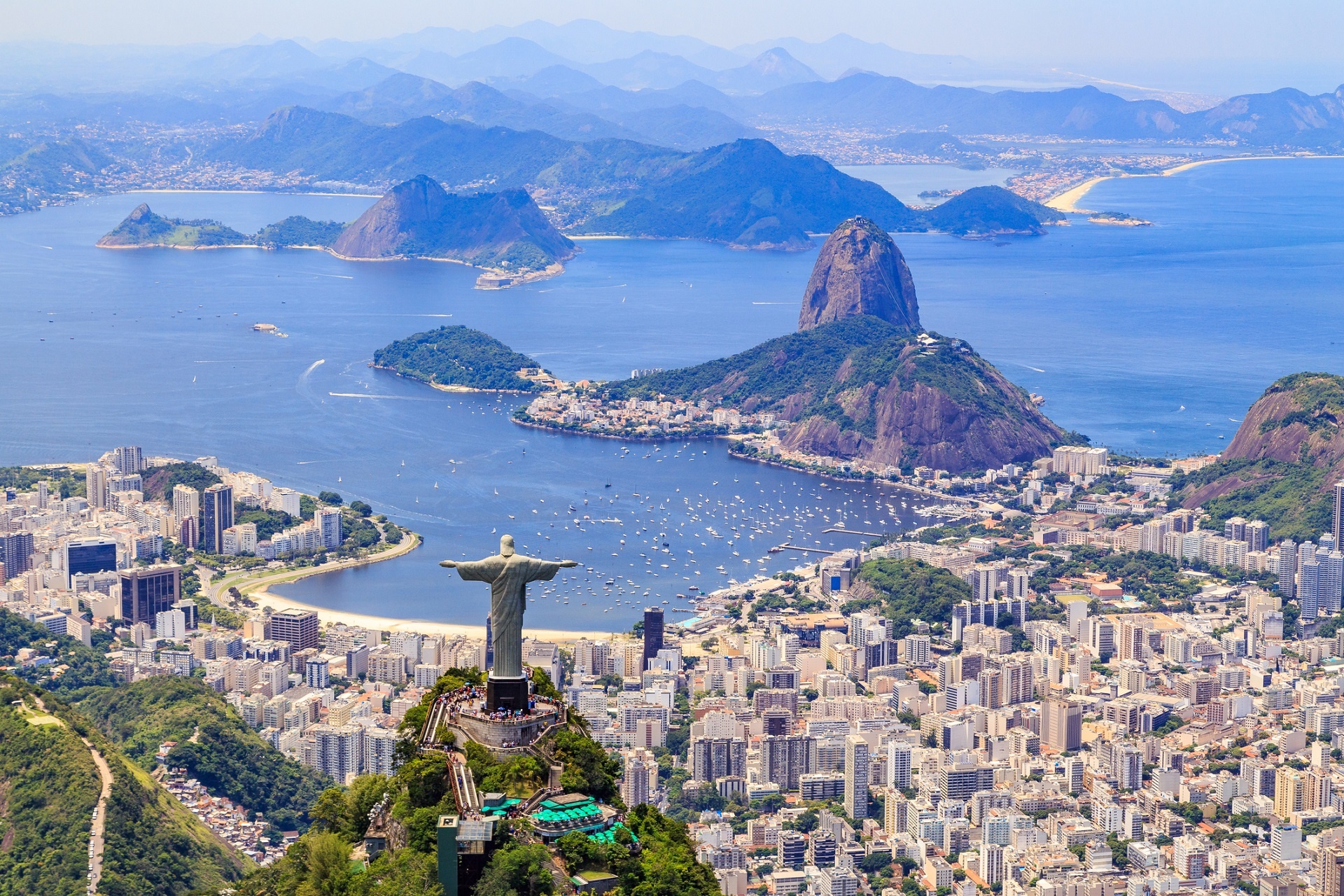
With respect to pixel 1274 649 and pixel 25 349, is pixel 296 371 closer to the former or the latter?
pixel 25 349

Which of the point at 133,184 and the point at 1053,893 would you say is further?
the point at 133,184

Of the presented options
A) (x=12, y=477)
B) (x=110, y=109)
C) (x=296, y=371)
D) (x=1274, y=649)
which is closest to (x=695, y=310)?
(x=296, y=371)

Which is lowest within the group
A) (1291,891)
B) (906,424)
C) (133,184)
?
(1291,891)

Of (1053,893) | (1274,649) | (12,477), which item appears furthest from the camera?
(12,477)

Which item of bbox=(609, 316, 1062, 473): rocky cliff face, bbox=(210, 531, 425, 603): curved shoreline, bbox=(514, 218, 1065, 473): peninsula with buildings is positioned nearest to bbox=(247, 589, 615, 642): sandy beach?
bbox=(210, 531, 425, 603): curved shoreline

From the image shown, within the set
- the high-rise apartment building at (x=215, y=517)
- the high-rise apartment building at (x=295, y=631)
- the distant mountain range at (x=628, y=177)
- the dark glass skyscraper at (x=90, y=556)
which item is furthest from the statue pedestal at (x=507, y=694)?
the distant mountain range at (x=628, y=177)

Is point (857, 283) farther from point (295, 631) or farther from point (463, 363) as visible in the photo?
point (295, 631)

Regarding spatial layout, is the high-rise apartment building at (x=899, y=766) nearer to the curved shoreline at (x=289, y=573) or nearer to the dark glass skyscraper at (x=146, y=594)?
the dark glass skyscraper at (x=146, y=594)

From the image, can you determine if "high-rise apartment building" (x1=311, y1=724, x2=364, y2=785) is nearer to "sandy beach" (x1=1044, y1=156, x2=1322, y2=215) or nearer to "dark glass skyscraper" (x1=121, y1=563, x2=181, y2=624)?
"dark glass skyscraper" (x1=121, y1=563, x2=181, y2=624)
